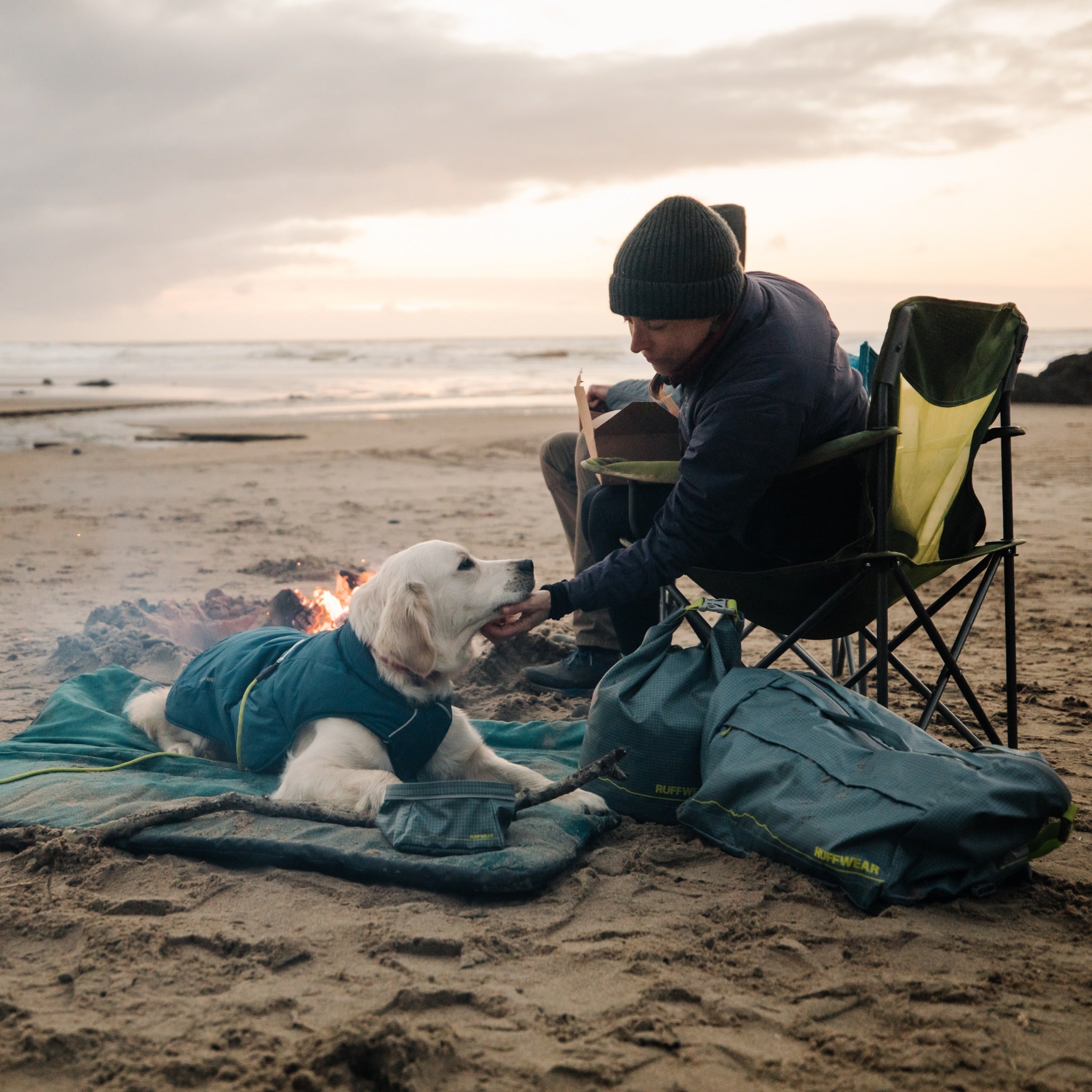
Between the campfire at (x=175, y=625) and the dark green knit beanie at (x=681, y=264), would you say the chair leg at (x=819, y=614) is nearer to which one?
the dark green knit beanie at (x=681, y=264)

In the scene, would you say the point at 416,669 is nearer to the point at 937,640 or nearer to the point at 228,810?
the point at 228,810

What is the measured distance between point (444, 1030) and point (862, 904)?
1076mm

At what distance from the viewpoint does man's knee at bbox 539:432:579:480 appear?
4.95 meters

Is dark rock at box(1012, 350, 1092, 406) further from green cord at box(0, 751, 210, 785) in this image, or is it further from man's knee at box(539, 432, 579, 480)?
green cord at box(0, 751, 210, 785)

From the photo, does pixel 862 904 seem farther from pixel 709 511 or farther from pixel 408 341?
pixel 408 341

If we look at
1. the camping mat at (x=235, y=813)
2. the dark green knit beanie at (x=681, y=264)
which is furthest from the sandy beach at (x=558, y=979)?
the dark green knit beanie at (x=681, y=264)

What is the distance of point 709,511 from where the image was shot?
3.06 metres

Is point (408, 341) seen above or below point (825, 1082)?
above

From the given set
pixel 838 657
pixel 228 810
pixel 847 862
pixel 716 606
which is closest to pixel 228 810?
pixel 228 810

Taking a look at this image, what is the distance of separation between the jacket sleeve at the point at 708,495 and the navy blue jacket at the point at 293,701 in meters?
0.70

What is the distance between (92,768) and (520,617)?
5.19ft

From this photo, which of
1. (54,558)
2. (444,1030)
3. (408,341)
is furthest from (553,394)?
(408,341)

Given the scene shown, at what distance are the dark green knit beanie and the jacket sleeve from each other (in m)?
0.31

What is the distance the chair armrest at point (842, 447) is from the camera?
2.98 m
